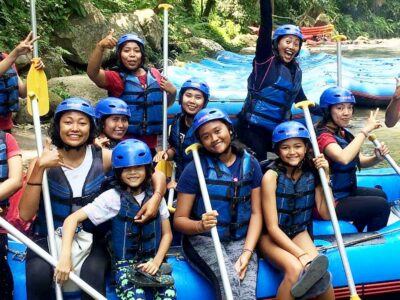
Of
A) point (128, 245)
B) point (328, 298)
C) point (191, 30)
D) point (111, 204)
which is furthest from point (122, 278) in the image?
point (191, 30)

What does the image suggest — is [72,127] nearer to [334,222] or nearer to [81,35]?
[334,222]

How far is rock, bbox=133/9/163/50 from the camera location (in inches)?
491

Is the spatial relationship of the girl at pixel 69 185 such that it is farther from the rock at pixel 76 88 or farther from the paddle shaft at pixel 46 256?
the rock at pixel 76 88

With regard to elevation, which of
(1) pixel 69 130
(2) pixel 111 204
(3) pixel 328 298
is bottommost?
(3) pixel 328 298

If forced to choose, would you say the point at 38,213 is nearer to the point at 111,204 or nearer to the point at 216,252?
the point at 111,204

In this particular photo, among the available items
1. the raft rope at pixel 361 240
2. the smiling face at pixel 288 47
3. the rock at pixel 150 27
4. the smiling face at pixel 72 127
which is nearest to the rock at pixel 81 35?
the rock at pixel 150 27

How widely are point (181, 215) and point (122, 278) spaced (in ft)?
1.75

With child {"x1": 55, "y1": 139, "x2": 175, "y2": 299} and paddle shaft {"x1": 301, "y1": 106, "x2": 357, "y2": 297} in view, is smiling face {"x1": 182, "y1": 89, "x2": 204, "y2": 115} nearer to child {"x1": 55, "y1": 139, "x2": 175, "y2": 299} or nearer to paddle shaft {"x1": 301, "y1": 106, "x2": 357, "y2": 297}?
paddle shaft {"x1": 301, "y1": 106, "x2": 357, "y2": 297}

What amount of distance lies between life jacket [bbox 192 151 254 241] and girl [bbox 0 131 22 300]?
1.05m

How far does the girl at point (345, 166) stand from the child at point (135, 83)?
54.4 inches

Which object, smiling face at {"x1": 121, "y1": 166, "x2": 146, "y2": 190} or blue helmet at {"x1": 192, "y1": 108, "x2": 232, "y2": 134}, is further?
blue helmet at {"x1": 192, "y1": 108, "x2": 232, "y2": 134}

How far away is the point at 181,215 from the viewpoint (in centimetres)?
334

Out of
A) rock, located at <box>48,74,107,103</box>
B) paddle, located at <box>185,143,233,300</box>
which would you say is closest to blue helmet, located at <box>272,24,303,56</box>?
paddle, located at <box>185,143,233,300</box>

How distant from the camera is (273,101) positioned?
14.5 ft
